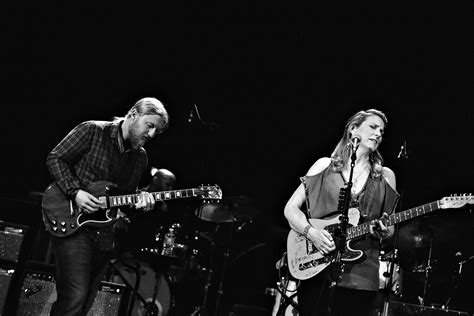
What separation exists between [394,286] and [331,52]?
3165 mm

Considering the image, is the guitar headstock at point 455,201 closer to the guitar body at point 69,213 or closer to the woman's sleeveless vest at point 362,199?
the woman's sleeveless vest at point 362,199

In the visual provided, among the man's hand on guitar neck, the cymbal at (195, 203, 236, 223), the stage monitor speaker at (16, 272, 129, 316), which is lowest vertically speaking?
the stage monitor speaker at (16, 272, 129, 316)

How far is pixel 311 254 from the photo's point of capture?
4.08 metres

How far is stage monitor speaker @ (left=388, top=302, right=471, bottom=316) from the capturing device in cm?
462

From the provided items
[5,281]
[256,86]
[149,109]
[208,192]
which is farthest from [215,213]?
[149,109]

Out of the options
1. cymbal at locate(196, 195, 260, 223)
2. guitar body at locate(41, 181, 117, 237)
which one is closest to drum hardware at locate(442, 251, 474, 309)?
cymbal at locate(196, 195, 260, 223)

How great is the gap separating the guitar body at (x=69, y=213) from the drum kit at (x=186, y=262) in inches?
81.3

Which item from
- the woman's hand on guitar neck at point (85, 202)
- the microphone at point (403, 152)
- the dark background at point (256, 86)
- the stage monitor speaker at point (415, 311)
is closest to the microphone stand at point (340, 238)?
the stage monitor speaker at point (415, 311)

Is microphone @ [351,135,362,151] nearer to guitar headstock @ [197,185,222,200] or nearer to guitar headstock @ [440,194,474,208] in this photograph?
guitar headstock @ [440,194,474,208]

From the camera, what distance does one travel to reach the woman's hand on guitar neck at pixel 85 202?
435 cm

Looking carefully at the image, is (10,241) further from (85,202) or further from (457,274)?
(457,274)

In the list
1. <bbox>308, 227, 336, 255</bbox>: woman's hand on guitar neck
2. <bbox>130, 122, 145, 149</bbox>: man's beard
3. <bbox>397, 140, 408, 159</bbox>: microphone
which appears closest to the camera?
<bbox>308, 227, 336, 255</bbox>: woman's hand on guitar neck

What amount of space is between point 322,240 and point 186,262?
406 cm

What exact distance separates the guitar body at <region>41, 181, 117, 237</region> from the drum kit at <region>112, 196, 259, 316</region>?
206 centimetres
